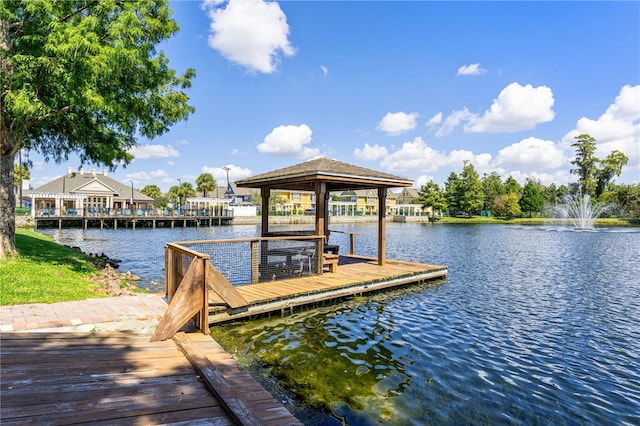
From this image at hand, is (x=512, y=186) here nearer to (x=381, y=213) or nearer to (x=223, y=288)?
(x=381, y=213)

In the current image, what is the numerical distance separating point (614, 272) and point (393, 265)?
9.78 meters

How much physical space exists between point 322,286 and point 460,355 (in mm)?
3633

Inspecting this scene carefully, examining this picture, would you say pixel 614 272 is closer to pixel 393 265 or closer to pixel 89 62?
pixel 393 265

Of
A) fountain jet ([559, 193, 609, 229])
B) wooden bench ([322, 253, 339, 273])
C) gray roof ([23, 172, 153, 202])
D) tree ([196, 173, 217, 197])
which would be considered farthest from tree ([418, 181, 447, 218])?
wooden bench ([322, 253, 339, 273])

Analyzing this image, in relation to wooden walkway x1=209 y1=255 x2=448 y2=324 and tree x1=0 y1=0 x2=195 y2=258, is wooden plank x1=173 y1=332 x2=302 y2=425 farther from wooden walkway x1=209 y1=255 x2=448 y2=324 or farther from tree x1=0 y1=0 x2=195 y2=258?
tree x1=0 y1=0 x2=195 y2=258

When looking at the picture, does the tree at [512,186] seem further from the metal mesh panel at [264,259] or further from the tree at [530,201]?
the metal mesh panel at [264,259]

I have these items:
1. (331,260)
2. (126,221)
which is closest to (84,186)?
(126,221)

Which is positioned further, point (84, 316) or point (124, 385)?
point (84, 316)

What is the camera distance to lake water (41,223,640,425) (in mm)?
4391

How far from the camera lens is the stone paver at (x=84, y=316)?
5340 millimetres

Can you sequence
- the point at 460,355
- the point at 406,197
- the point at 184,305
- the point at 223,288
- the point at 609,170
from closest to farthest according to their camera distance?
the point at 184,305 < the point at 460,355 < the point at 223,288 < the point at 609,170 < the point at 406,197

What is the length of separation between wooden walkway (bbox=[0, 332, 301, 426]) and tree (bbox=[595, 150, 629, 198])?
A: 80.1 m

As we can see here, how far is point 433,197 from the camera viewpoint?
70.1 m

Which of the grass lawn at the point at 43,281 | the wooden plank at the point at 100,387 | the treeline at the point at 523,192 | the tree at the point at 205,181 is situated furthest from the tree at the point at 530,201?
the wooden plank at the point at 100,387
